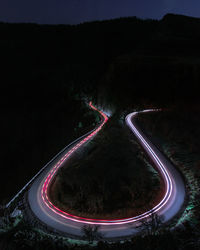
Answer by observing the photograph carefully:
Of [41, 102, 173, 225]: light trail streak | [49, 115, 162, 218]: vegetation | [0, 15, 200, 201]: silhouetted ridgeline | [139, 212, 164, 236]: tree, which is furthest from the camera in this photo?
[0, 15, 200, 201]: silhouetted ridgeline

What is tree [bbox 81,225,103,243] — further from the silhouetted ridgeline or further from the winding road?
the silhouetted ridgeline

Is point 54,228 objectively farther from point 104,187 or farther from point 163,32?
point 163,32

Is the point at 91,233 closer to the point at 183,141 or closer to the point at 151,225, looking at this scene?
the point at 151,225

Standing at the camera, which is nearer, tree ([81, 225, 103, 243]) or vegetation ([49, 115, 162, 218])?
tree ([81, 225, 103, 243])

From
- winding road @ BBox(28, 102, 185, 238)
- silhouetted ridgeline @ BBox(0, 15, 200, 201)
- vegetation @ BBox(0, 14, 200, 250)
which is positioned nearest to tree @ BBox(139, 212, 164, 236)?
winding road @ BBox(28, 102, 185, 238)

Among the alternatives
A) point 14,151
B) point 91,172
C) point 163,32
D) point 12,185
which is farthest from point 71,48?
point 91,172
